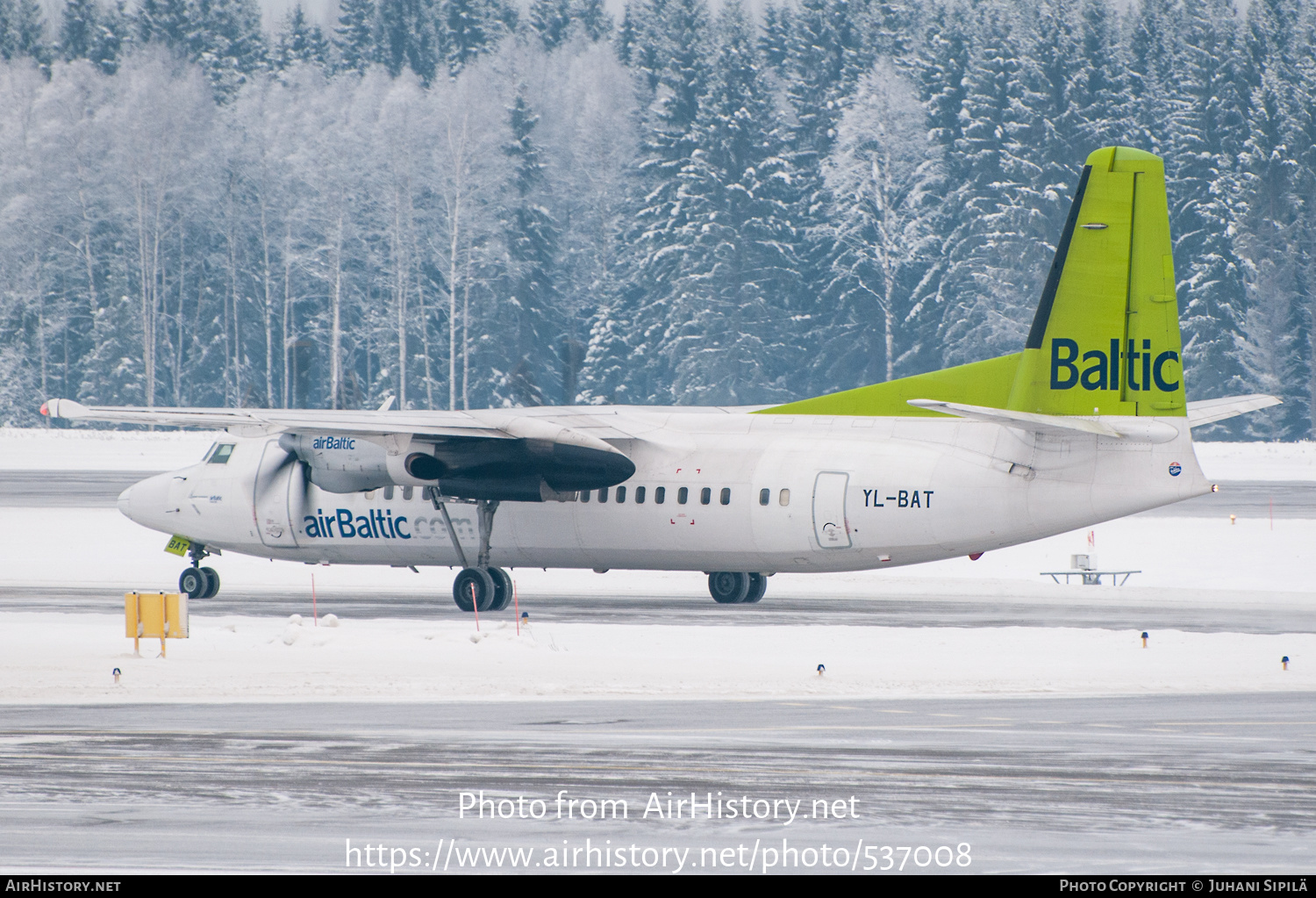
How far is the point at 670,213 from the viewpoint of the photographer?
87500 mm

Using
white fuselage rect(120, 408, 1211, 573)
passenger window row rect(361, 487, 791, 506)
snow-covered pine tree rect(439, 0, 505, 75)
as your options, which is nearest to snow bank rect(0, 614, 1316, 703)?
white fuselage rect(120, 408, 1211, 573)

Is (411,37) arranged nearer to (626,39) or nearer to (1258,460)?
(626,39)

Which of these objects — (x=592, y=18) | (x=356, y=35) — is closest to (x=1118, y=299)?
(x=356, y=35)

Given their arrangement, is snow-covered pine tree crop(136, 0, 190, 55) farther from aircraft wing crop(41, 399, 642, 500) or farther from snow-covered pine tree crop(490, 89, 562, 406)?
aircraft wing crop(41, 399, 642, 500)

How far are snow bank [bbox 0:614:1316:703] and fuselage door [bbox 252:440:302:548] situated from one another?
429cm

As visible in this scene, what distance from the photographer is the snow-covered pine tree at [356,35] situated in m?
115

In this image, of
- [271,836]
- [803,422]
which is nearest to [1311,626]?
[803,422]

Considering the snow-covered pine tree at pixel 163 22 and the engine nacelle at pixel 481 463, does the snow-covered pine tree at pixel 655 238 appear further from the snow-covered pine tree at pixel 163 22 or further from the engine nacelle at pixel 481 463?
the engine nacelle at pixel 481 463

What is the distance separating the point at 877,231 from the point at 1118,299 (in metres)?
63.5

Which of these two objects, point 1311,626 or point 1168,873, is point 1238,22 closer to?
point 1311,626

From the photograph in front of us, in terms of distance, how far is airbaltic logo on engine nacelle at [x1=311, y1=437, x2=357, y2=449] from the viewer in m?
26.3

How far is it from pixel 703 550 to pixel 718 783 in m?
12.4

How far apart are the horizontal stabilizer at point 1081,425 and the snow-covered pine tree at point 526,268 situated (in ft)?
Answer: 215

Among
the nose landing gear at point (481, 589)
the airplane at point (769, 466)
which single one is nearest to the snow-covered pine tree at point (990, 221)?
the airplane at point (769, 466)
